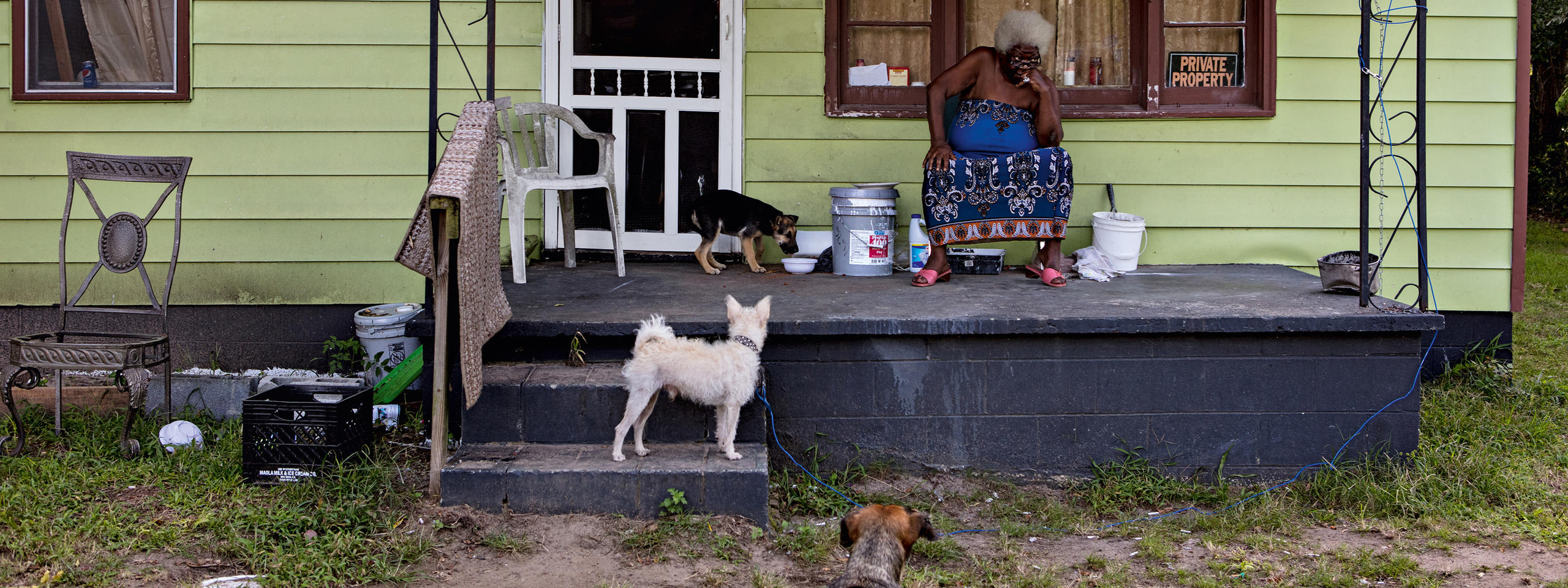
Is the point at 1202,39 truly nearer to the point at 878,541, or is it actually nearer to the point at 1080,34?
the point at 1080,34

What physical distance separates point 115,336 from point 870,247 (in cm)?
347

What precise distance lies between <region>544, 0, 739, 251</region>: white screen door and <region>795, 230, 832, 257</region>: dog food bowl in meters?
0.48

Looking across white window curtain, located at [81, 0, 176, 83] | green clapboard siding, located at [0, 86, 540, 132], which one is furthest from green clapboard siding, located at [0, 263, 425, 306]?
white window curtain, located at [81, 0, 176, 83]

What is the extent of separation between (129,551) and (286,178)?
9.22 feet

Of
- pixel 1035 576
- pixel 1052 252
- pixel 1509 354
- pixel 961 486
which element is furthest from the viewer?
pixel 1509 354

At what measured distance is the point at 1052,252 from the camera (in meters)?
5.64

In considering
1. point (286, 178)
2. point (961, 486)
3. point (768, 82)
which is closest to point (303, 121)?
point (286, 178)

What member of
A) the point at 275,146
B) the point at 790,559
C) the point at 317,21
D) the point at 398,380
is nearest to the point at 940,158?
the point at 790,559

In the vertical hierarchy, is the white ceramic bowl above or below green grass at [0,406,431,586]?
above

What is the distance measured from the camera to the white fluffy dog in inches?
148

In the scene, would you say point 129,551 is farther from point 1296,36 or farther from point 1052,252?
point 1296,36

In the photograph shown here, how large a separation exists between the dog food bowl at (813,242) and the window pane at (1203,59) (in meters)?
2.11

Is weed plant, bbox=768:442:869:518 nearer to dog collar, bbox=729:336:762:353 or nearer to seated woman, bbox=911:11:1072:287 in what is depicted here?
dog collar, bbox=729:336:762:353

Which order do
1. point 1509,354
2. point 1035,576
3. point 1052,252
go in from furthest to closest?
point 1509,354
point 1052,252
point 1035,576
